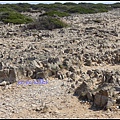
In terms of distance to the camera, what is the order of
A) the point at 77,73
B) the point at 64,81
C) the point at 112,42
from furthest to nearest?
the point at 112,42 < the point at 77,73 < the point at 64,81

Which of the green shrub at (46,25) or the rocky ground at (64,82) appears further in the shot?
the green shrub at (46,25)

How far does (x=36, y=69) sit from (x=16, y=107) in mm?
2247

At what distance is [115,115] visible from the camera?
631 centimetres

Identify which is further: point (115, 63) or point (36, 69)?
point (115, 63)

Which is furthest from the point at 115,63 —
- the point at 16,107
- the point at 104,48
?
the point at 16,107

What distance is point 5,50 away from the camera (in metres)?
12.1

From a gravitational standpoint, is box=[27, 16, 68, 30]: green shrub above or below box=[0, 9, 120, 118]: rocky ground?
above

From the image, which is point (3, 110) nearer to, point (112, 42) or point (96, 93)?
point (96, 93)

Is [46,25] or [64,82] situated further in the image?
[46,25]

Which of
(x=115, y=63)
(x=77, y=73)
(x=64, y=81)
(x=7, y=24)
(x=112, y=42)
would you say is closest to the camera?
(x=64, y=81)

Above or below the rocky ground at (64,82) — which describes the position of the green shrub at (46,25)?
above

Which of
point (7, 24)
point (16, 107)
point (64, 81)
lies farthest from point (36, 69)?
point (7, 24)

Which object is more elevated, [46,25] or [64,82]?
[46,25]

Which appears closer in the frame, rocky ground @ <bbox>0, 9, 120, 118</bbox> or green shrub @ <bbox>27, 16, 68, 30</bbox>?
rocky ground @ <bbox>0, 9, 120, 118</bbox>
